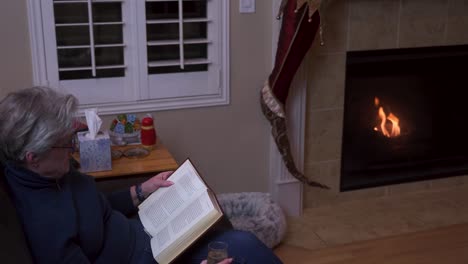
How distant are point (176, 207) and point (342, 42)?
1.51 meters

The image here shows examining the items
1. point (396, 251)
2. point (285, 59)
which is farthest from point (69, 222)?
point (396, 251)

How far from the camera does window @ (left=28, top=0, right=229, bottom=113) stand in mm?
2693

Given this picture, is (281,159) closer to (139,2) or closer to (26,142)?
(139,2)

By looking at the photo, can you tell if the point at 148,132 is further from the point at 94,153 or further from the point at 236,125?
the point at 236,125

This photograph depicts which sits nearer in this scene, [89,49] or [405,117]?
[89,49]

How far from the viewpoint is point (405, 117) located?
3613 mm

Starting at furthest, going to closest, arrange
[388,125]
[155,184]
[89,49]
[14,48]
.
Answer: [388,125], [89,49], [14,48], [155,184]

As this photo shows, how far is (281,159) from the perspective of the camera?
3.18 meters

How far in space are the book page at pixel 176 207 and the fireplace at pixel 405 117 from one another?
149cm

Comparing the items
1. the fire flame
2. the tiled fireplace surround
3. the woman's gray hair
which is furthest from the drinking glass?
the fire flame

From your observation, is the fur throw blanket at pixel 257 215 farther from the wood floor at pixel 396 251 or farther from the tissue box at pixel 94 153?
the tissue box at pixel 94 153

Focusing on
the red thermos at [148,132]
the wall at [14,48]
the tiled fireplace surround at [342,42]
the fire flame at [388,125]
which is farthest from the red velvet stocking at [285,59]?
the wall at [14,48]

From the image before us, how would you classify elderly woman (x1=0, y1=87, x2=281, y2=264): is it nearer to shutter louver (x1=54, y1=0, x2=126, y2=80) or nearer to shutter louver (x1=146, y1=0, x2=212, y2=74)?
shutter louver (x1=54, y1=0, x2=126, y2=80)

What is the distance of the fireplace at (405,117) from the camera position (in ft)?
11.2
